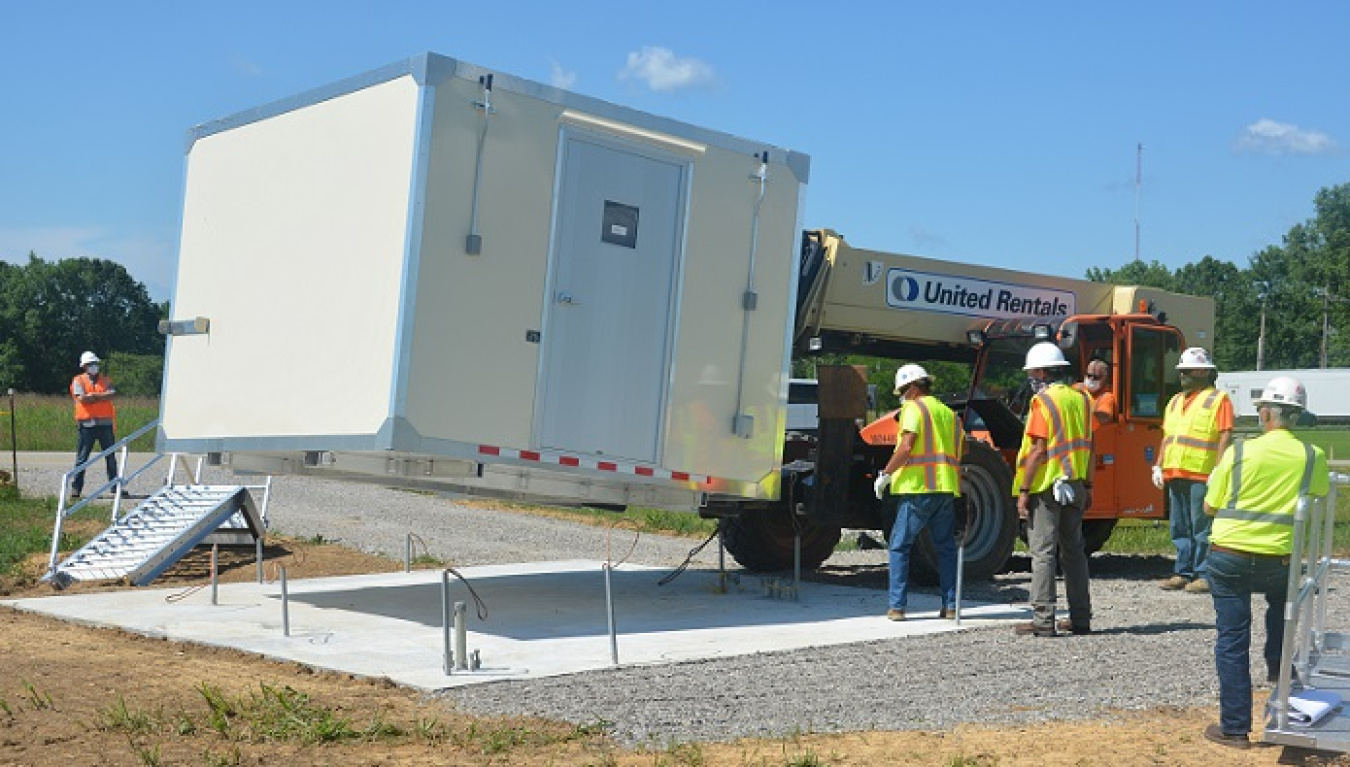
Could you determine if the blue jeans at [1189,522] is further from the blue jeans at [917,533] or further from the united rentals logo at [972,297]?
the blue jeans at [917,533]

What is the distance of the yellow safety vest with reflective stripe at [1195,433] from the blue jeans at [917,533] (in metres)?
2.40

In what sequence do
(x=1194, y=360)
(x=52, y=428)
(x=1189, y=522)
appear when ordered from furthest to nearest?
(x=52, y=428), (x=1189, y=522), (x=1194, y=360)

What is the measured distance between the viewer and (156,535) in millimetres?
14414

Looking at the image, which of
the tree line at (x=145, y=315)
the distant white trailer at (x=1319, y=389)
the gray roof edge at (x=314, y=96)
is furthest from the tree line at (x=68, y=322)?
the gray roof edge at (x=314, y=96)

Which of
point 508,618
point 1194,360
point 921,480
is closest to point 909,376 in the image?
point 921,480

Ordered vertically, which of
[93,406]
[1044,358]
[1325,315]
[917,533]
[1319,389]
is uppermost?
[1325,315]

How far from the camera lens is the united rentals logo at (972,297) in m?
14.7

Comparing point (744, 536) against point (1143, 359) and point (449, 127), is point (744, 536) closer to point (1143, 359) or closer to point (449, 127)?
point (1143, 359)

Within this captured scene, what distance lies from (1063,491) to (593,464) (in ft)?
10.6

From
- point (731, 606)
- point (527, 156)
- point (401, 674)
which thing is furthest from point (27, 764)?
point (731, 606)

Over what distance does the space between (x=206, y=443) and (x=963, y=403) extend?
6.78 m

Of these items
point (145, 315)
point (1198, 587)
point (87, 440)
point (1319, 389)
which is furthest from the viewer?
point (145, 315)

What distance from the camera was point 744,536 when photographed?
15117mm

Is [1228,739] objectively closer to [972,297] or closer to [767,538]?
[767,538]
